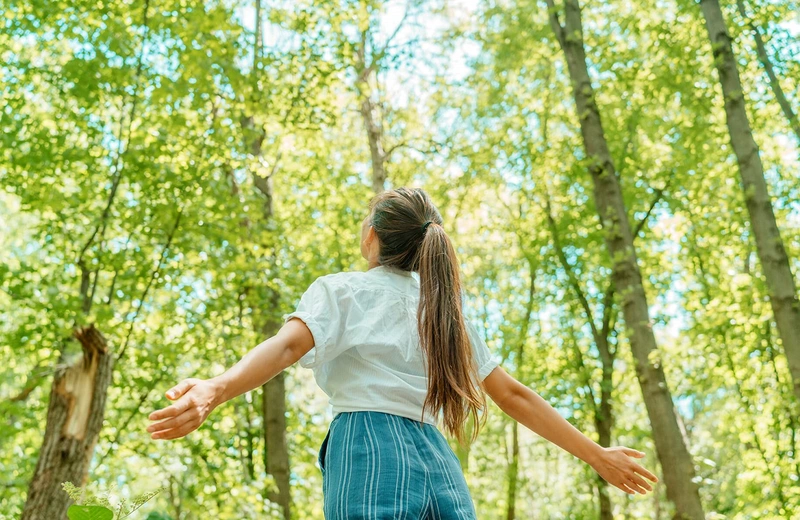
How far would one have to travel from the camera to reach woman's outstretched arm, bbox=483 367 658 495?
7.91 ft

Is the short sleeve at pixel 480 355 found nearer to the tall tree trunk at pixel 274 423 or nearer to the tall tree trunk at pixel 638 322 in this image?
the tall tree trunk at pixel 638 322

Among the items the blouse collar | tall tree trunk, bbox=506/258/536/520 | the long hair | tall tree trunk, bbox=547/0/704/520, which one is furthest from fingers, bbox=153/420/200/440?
tall tree trunk, bbox=506/258/536/520

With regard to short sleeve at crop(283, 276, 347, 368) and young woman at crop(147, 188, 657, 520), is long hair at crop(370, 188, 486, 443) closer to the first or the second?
young woman at crop(147, 188, 657, 520)

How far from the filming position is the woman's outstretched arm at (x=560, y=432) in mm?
2410

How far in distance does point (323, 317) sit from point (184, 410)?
53 centimetres

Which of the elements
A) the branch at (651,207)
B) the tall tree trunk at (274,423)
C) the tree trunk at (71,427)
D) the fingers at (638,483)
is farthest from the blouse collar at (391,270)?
the branch at (651,207)

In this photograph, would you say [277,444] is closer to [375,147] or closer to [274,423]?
[274,423]

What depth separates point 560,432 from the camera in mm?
2404

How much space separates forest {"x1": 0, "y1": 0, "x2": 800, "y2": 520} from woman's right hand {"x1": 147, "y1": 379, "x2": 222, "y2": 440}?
0.51 feet

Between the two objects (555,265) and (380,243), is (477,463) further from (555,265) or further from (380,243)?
(380,243)

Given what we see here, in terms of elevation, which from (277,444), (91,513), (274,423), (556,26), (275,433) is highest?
(556,26)

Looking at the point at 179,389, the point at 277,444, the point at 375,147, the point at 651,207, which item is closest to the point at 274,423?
the point at 277,444

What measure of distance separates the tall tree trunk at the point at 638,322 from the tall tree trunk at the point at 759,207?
107 cm

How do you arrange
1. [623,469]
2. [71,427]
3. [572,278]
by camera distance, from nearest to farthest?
[623,469] < [71,427] < [572,278]
